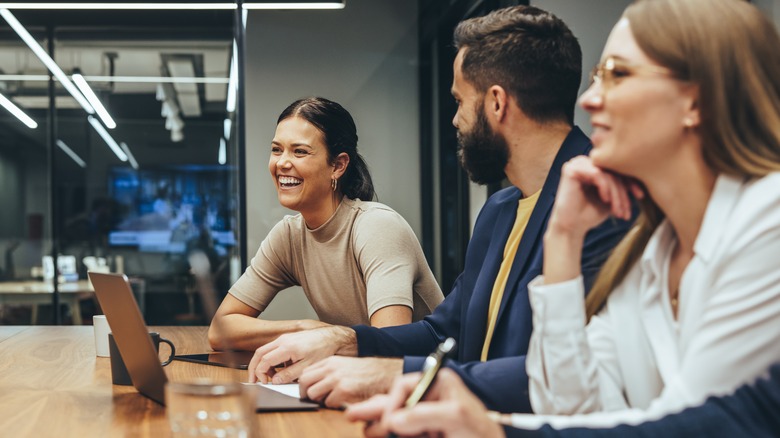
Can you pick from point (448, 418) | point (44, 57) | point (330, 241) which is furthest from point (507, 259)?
point (44, 57)

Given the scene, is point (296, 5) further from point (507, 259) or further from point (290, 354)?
point (290, 354)

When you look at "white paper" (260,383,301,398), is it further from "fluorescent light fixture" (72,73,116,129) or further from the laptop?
"fluorescent light fixture" (72,73,116,129)

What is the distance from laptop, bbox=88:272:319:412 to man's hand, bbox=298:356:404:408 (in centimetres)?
3

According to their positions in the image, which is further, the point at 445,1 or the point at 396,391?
the point at 445,1

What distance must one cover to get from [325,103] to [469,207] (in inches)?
72.3

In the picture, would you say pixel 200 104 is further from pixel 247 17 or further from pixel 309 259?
pixel 309 259

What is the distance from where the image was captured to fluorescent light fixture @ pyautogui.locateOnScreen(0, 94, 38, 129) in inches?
255

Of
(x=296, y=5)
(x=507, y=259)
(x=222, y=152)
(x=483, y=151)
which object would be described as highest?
(x=296, y=5)

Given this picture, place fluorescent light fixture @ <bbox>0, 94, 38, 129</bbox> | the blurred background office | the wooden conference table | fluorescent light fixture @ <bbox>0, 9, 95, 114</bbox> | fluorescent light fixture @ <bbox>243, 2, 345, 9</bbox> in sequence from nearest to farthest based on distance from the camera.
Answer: the wooden conference table
fluorescent light fixture @ <bbox>243, 2, 345, 9</bbox>
the blurred background office
fluorescent light fixture @ <bbox>0, 9, 95, 114</bbox>
fluorescent light fixture @ <bbox>0, 94, 38, 129</bbox>

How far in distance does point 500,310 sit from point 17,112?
6.02 m

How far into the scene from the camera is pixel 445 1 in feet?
14.4

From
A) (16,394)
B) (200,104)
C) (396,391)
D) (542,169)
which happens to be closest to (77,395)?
(16,394)

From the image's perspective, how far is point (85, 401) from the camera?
56.1 inches

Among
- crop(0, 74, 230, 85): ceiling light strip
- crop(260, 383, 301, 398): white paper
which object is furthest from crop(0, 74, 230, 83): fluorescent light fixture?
crop(260, 383, 301, 398): white paper
